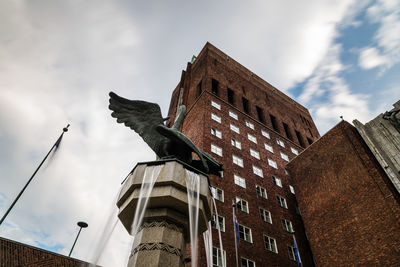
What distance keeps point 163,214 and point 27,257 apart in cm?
1589

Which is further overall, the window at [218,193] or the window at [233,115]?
the window at [233,115]

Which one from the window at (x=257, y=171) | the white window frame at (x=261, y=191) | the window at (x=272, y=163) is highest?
the window at (x=272, y=163)

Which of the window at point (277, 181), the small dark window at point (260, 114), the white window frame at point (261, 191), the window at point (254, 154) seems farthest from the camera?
the small dark window at point (260, 114)

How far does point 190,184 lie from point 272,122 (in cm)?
4091

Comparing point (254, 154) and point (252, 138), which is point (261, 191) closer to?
point (254, 154)

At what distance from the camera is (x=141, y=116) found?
28.1 feet

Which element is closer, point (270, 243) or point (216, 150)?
point (270, 243)

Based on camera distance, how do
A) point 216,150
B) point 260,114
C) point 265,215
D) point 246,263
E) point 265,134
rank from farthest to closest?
point 260,114, point 265,134, point 216,150, point 265,215, point 246,263

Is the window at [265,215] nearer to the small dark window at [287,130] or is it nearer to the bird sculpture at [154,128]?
the bird sculpture at [154,128]

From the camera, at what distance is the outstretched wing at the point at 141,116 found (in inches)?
331

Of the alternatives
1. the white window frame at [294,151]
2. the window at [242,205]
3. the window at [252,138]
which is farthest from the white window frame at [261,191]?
the white window frame at [294,151]

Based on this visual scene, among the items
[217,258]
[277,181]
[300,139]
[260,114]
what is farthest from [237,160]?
[300,139]

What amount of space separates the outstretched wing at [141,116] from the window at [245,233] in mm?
17855

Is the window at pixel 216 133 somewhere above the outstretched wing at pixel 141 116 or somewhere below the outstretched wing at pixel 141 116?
above
